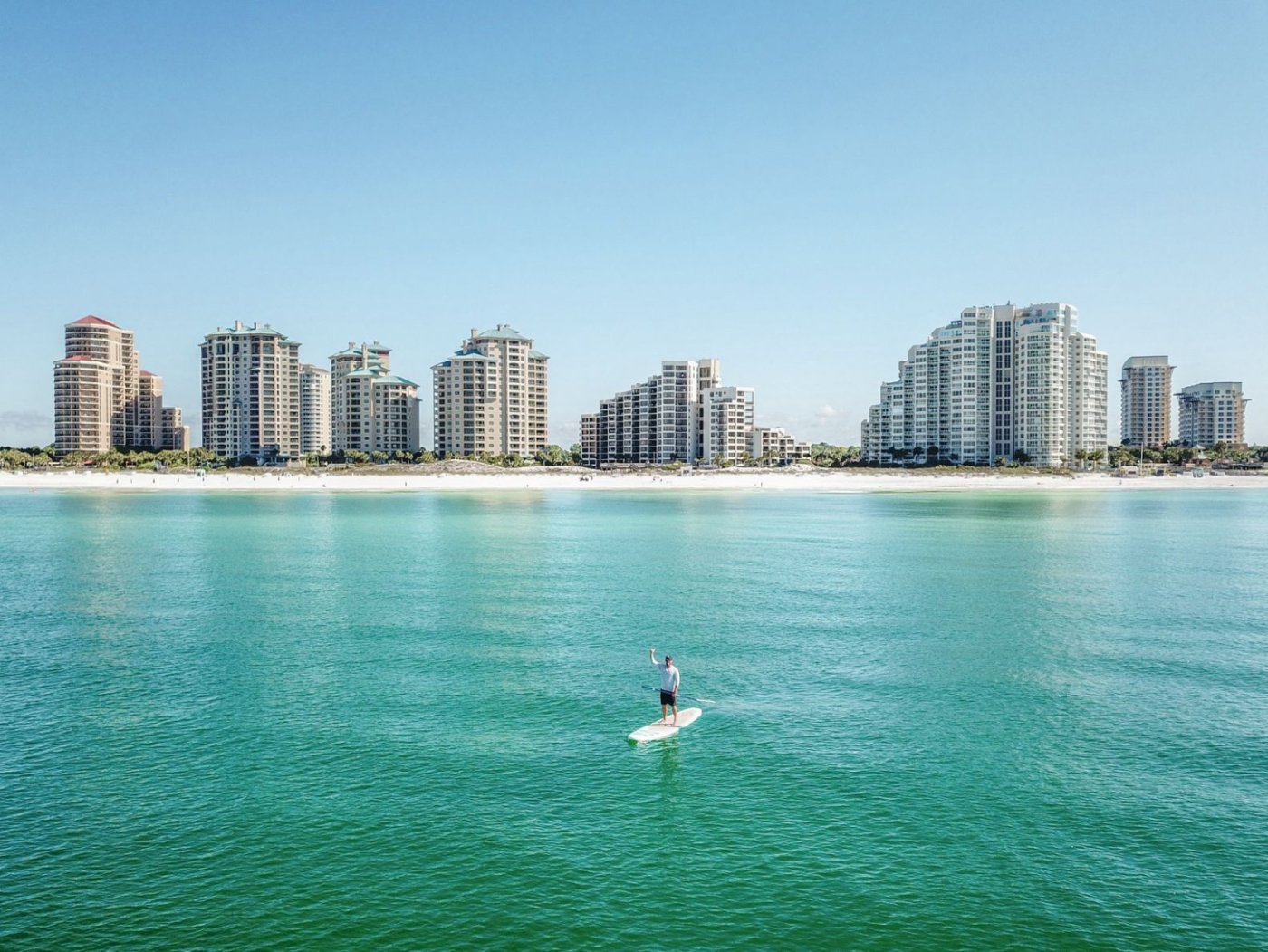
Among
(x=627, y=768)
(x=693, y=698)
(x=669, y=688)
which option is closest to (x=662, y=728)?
(x=669, y=688)

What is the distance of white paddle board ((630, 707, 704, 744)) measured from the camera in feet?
99.8

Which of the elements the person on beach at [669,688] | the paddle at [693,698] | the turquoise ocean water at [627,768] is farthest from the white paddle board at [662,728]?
the paddle at [693,698]

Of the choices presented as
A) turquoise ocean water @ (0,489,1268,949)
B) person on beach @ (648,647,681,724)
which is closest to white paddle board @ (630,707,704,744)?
person on beach @ (648,647,681,724)

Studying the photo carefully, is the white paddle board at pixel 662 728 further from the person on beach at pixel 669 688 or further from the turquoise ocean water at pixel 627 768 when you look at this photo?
the turquoise ocean water at pixel 627 768

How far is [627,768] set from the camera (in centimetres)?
2808

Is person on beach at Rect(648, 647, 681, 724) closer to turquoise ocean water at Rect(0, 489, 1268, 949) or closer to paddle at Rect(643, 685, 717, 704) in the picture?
turquoise ocean water at Rect(0, 489, 1268, 949)

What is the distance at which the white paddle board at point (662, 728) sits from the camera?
30406 mm

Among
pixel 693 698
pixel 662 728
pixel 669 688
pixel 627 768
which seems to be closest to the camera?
pixel 627 768

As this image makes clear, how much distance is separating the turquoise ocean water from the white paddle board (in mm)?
541

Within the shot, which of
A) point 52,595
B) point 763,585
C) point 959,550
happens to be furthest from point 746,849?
point 959,550

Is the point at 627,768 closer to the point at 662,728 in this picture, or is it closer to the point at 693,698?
the point at 662,728

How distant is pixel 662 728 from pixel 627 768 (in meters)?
3.35

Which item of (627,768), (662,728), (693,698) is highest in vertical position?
(662,728)

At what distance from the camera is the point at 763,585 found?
2586 inches
